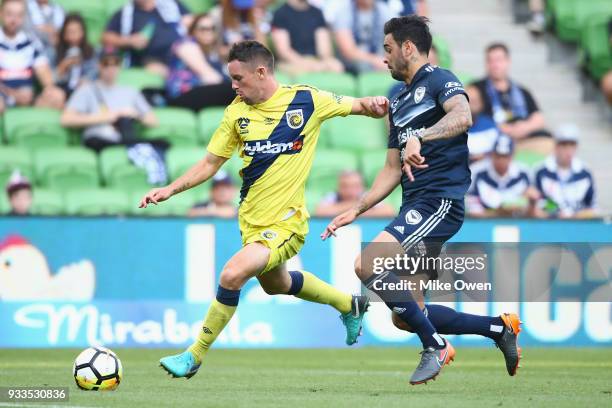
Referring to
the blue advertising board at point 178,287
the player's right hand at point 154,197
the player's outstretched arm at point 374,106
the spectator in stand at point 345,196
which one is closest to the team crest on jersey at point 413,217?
the player's outstretched arm at point 374,106

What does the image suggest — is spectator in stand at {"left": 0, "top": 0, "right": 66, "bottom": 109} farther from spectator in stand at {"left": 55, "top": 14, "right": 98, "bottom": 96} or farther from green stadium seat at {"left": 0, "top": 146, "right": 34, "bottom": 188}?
green stadium seat at {"left": 0, "top": 146, "right": 34, "bottom": 188}

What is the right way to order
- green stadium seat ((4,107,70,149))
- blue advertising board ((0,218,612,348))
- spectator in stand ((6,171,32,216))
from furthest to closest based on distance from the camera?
green stadium seat ((4,107,70,149)) → spectator in stand ((6,171,32,216)) → blue advertising board ((0,218,612,348))

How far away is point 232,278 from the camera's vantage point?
27.8ft

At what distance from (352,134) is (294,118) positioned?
6.98 meters

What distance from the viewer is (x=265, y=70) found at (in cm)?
877

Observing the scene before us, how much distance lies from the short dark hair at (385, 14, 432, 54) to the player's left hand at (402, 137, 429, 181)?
0.85 metres

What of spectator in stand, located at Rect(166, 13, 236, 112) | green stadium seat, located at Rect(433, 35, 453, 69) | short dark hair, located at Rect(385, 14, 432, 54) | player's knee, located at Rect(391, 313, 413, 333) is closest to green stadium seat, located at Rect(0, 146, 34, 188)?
spectator in stand, located at Rect(166, 13, 236, 112)

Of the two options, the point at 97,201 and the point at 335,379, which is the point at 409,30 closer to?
the point at 335,379

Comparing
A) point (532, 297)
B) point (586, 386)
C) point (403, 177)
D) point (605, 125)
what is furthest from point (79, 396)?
point (605, 125)

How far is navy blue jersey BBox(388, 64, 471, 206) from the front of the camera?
27.1 feet

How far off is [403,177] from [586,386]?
1.88m

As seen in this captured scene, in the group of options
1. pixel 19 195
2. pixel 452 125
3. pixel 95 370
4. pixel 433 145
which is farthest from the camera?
pixel 19 195

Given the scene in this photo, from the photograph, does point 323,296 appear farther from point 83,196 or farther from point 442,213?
point 83,196

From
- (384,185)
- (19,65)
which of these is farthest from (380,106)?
(19,65)
